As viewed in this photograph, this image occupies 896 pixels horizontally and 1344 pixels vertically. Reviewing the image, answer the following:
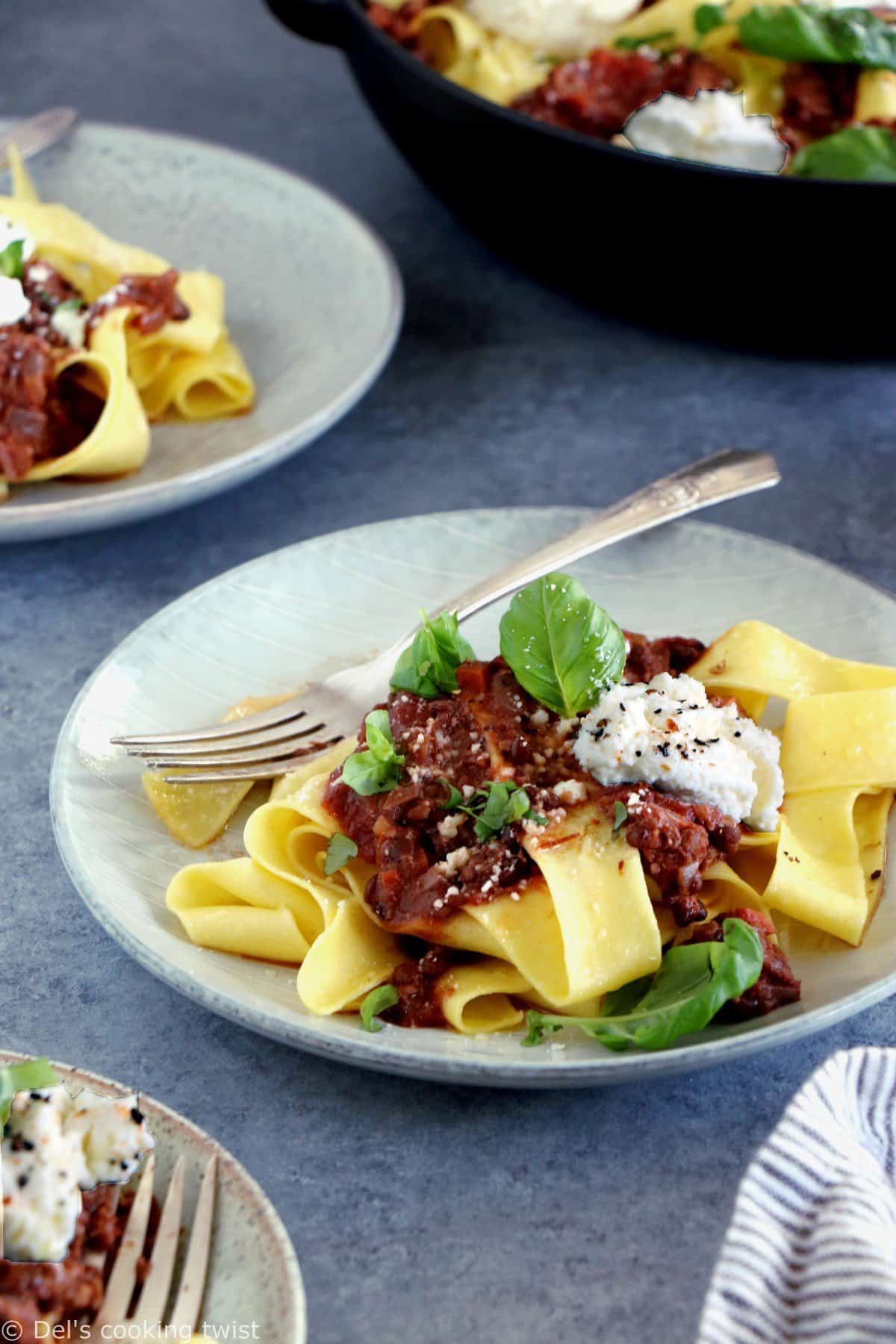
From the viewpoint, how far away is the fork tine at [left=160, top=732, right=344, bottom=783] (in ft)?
8.57

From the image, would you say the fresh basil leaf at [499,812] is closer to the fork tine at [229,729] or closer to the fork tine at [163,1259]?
the fork tine at [229,729]

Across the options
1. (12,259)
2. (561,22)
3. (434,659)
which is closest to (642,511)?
(434,659)

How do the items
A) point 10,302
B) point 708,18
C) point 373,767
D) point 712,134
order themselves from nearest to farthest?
point 373,767 → point 10,302 → point 712,134 → point 708,18

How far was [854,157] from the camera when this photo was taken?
3576 mm

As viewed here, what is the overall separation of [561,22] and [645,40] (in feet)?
0.78

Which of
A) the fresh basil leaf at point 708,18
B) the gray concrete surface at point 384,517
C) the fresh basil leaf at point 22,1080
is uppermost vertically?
the fresh basil leaf at point 22,1080

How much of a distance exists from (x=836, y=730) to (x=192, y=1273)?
4.54ft

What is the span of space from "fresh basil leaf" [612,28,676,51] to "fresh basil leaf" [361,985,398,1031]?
9.71 ft

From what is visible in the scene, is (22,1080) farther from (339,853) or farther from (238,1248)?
(339,853)

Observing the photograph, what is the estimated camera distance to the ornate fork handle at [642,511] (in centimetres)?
295

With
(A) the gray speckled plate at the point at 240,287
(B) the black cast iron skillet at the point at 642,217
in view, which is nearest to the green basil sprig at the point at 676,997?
(A) the gray speckled plate at the point at 240,287

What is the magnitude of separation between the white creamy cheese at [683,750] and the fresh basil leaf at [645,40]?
2.43 m

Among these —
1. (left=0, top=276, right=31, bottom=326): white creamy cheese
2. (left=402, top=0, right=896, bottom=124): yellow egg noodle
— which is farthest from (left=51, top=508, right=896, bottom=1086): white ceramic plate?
(left=402, top=0, right=896, bottom=124): yellow egg noodle

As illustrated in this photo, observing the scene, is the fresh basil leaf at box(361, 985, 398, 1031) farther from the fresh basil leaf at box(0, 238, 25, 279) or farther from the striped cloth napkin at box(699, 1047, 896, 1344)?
the fresh basil leaf at box(0, 238, 25, 279)
